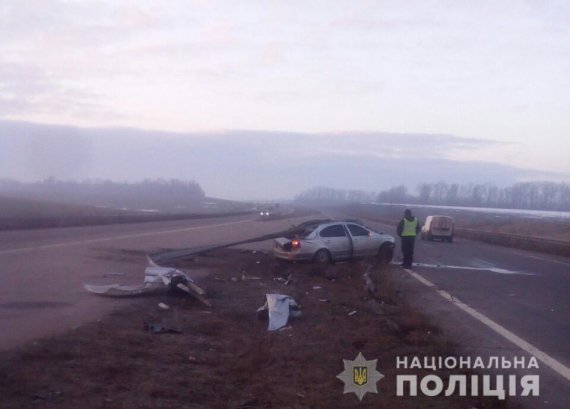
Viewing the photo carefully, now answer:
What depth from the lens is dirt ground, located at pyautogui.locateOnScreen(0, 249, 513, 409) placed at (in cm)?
936

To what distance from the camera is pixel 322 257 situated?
93.0ft

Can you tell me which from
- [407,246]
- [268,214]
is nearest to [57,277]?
[407,246]

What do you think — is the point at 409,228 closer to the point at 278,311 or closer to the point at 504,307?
the point at 504,307

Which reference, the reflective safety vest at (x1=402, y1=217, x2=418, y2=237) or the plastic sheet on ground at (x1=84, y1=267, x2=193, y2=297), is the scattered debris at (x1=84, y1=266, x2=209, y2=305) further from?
the reflective safety vest at (x1=402, y1=217, x2=418, y2=237)

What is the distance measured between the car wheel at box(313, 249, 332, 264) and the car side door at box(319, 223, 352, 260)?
0.17 m

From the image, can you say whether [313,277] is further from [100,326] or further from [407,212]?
[100,326]

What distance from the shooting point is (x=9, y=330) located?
13477 mm

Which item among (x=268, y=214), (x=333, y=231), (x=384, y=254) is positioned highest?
(x=333, y=231)

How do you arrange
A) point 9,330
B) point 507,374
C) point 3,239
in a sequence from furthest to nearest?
point 3,239
point 9,330
point 507,374

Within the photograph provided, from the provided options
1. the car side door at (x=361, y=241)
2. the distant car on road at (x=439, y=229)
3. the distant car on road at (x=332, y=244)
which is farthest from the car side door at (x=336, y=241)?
the distant car on road at (x=439, y=229)

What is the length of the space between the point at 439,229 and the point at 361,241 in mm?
24894

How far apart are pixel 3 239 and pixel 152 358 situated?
2887cm

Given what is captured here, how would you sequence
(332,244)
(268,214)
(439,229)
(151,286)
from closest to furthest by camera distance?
(151,286)
(332,244)
(439,229)
(268,214)

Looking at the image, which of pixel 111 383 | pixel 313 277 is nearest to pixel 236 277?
pixel 313 277
